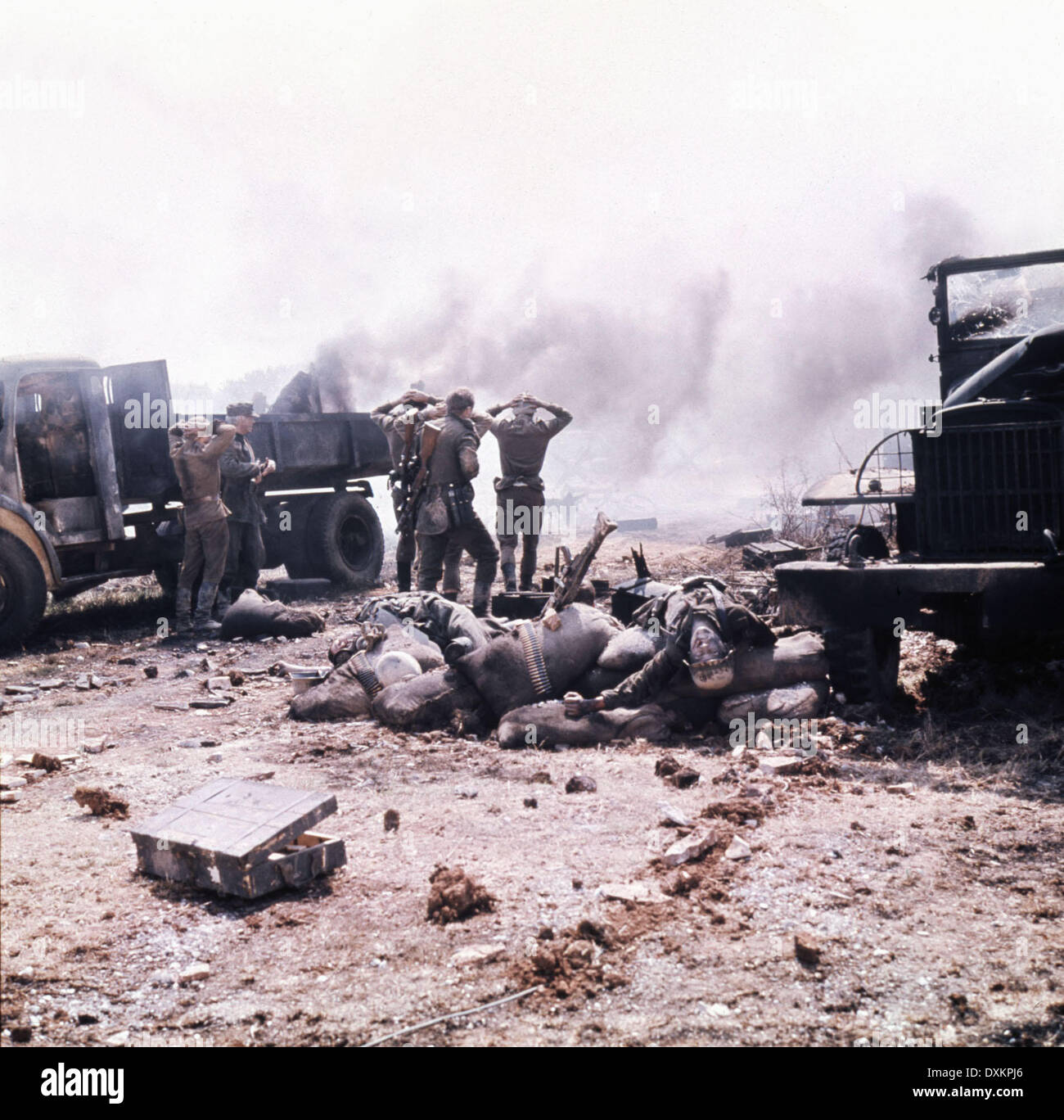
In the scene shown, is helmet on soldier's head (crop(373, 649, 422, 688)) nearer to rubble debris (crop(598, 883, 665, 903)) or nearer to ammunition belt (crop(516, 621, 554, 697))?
ammunition belt (crop(516, 621, 554, 697))

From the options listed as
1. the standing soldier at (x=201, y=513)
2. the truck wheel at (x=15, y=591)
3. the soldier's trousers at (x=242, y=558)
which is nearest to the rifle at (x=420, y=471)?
the standing soldier at (x=201, y=513)

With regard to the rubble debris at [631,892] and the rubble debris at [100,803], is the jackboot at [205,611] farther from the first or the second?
the rubble debris at [631,892]

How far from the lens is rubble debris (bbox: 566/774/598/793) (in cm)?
430

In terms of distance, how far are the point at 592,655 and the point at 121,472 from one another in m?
5.63

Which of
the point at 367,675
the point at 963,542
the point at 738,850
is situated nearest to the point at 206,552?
the point at 367,675

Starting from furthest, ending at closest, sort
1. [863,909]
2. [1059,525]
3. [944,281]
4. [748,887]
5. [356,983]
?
[944,281]
[1059,525]
[748,887]
[863,909]
[356,983]

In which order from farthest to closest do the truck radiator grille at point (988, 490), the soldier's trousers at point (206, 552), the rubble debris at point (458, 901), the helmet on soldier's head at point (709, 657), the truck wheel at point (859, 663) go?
1. the soldier's trousers at point (206, 552)
2. the truck wheel at point (859, 663)
3. the helmet on soldier's head at point (709, 657)
4. the truck radiator grille at point (988, 490)
5. the rubble debris at point (458, 901)

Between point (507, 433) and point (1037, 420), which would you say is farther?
point (507, 433)

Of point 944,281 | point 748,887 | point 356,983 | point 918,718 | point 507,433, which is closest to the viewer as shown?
point 356,983

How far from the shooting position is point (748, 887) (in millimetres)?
3260

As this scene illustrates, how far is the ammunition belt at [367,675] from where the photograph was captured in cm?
575

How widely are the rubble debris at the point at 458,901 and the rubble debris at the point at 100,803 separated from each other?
1653 millimetres

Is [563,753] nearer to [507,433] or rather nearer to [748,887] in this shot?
[748,887]

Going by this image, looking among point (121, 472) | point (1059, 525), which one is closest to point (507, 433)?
point (121, 472)
